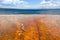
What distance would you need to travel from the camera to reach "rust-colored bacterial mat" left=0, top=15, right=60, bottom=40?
0.83m

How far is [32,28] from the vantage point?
3.06 feet

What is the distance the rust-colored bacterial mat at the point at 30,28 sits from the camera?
0.83 metres

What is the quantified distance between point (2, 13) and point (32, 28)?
464 mm

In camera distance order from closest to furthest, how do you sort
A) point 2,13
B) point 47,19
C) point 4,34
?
point 4,34 → point 47,19 → point 2,13

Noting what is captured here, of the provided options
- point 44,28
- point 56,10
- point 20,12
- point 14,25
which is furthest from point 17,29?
point 56,10

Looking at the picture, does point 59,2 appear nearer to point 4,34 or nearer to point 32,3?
point 32,3

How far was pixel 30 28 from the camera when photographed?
93 centimetres

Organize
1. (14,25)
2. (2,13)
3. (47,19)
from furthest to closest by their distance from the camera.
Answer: (2,13), (47,19), (14,25)

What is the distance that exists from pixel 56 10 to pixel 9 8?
518 mm

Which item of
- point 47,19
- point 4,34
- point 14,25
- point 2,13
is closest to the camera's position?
point 4,34

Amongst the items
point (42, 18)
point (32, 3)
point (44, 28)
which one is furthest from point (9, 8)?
point (44, 28)

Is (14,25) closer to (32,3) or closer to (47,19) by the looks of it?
(47,19)

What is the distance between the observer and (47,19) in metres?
1.06

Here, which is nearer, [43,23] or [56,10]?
[43,23]
